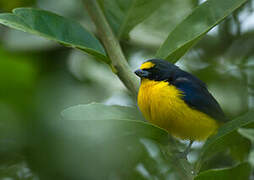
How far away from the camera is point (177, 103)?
3.14 metres

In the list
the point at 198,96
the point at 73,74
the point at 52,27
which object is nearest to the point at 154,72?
the point at 198,96

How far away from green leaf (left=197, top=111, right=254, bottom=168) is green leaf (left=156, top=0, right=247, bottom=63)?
1.48 feet

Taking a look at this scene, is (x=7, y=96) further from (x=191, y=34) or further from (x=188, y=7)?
(x=188, y=7)

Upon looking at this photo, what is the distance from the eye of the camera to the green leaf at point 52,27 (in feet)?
6.02

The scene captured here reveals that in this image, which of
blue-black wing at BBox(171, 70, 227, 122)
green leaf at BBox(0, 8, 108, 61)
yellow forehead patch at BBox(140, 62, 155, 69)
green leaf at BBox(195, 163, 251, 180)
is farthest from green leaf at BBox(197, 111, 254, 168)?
yellow forehead patch at BBox(140, 62, 155, 69)

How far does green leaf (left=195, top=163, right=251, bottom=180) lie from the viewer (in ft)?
4.62

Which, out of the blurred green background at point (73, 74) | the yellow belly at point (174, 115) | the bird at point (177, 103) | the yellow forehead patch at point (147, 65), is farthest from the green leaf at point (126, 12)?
the yellow forehead patch at point (147, 65)

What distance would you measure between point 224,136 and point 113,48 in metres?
0.72

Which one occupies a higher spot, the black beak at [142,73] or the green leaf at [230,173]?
the black beak at [142,73]

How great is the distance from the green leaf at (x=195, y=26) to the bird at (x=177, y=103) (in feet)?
2.40

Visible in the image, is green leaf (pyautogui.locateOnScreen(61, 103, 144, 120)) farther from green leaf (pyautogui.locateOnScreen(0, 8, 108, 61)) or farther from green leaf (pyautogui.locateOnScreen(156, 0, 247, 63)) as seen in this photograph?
green leaf (pyautogui.locateOnScreen(156, 0, 247, 63))

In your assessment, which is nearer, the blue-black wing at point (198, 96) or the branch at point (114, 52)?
the branch at point (114, 52)

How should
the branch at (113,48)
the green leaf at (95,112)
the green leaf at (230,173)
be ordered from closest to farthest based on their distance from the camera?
the green leaf at (230,173) < the green leaf at (95,112) < the branch at (113,48)

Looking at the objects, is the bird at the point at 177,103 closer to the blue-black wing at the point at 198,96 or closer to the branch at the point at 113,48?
the blue-black wing at the point at 198,96
